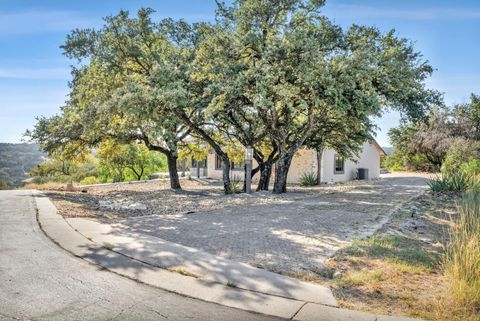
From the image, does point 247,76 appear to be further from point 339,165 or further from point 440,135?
point 440,135

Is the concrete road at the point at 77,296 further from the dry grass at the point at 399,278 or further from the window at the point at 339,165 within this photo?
the window at the point at 339,165

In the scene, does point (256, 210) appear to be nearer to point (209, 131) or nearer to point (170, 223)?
point (170, 223)

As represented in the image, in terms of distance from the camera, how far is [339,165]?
88.4 feet

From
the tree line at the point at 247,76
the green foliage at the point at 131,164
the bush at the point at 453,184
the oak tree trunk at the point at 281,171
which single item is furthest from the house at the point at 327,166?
the tree line at the point at 247,76

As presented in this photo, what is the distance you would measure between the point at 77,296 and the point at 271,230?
14.5 feet

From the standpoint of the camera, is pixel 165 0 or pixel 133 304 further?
pixel 165 0

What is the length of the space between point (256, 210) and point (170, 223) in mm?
3196

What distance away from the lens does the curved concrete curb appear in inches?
141

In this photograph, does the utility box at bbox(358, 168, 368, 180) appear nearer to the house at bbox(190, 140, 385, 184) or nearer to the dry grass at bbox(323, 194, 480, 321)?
the house at bbox(190, 140, 385, 184)

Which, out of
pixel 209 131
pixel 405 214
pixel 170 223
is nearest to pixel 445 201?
pixel 405 214

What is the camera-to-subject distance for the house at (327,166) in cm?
2444

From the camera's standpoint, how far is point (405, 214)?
9875 mm

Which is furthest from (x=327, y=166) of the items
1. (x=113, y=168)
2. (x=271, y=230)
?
(x=113, y=168)

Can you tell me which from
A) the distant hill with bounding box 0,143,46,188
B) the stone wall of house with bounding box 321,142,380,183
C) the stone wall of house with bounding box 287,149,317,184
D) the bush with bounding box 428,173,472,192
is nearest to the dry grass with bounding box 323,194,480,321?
the bush with bounding box 428,173,472,192
